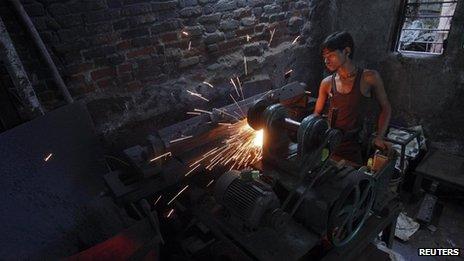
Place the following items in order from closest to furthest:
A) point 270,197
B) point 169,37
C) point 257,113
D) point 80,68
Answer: point 270,197 < point 257,113 < point 80,68 < point 169,37

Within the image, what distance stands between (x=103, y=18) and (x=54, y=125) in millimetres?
1312

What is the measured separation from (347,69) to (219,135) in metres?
2.06

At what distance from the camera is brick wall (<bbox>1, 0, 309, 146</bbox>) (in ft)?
10.1

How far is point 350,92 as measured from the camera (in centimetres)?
394

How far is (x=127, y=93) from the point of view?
3.62 metres

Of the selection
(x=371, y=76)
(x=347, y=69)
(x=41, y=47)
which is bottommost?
(x=371, y=76)

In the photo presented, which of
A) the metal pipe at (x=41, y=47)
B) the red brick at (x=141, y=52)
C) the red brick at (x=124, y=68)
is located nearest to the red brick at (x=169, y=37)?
the red brick at (x=141, y=52)

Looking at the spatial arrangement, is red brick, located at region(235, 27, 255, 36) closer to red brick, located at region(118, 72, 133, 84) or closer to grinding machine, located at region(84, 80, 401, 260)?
red brick, located at region(118, 72, 133, 84)

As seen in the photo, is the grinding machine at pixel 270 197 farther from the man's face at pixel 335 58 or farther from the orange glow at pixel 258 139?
the man's face at pixel 335 58

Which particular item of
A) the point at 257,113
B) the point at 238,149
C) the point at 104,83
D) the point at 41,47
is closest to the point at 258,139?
the point at 238,149

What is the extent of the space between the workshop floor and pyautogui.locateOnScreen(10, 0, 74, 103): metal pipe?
4.35 m

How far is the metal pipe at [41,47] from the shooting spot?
2711 millimetres

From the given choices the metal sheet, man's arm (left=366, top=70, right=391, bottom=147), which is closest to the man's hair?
man's arm (left=366, top=70, right=391, bottom=147)

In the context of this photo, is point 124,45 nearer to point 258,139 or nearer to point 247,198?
point 258,139
